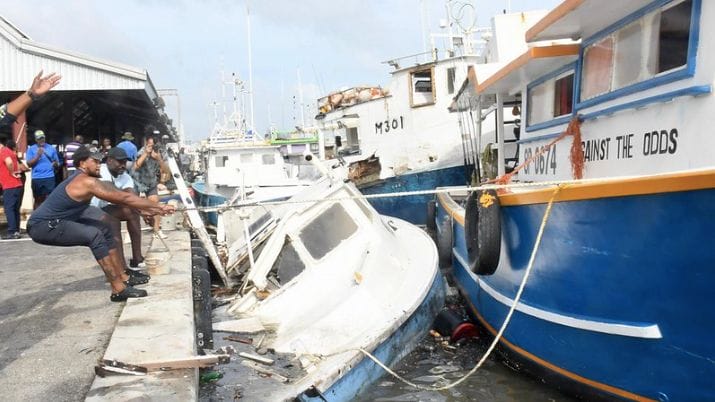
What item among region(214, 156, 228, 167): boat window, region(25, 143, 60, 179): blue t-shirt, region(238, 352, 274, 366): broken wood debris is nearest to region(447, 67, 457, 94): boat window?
region(214, 156, 228, 167): boat window

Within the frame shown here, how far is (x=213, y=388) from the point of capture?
4.97 meters

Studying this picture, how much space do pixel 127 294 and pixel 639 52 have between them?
5.00 meters

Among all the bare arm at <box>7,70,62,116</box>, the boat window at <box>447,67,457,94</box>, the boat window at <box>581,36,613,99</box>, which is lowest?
the bare arm at <box>7,70,62,116</box>

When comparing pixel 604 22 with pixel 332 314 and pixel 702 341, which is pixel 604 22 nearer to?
pixel 702 341

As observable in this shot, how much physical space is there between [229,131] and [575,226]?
118 ft

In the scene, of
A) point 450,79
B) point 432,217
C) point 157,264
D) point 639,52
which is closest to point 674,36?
point 639,52

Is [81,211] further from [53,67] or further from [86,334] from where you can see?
[53,67]

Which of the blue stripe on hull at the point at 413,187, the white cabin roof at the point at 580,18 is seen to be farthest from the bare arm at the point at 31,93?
the blue stripe on hull at the point at 413,187

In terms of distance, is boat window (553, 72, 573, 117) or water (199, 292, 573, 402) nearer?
water (199, 292, 573, 402)

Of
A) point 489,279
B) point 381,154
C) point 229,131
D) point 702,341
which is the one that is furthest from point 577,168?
point 229,131

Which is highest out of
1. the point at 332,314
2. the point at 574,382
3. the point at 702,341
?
the point at 702,341

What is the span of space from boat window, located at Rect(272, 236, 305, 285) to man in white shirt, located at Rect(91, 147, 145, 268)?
5.73ft

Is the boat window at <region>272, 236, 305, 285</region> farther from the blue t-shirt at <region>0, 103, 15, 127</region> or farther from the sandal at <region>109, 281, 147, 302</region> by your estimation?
the blue t-shirt at <region>0, 103, 15, 127</region>

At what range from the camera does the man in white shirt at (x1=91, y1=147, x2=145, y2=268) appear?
7055 millimetres
